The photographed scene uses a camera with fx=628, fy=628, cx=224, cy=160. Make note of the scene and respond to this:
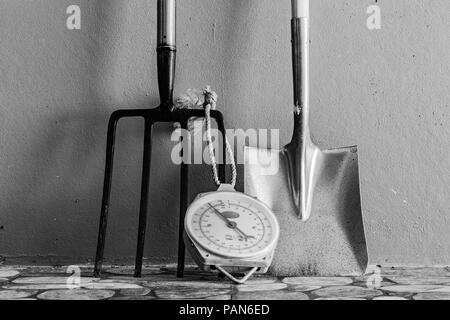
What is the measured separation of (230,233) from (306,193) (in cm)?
27

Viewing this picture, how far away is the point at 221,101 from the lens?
5.25 feet

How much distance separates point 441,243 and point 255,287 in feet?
1.89

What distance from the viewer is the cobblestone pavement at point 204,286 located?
47.8 inches

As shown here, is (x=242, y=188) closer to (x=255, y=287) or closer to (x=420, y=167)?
(x=255, y=287)

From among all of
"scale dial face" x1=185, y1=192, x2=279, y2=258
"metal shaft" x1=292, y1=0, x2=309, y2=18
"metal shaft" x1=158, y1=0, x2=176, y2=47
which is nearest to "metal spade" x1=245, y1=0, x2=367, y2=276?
"metal shaft" x1=292, y1=0, x2=309, y2=18

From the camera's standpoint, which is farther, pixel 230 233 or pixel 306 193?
pixel 306 193

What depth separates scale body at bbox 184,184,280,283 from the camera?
127cm

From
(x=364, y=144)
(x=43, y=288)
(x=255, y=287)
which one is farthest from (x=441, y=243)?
(x=43, y=288)

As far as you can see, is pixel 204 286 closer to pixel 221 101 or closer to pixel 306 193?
pixel 306 193

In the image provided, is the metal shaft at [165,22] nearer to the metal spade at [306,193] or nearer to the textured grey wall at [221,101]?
the textured grey wall at [221,101]

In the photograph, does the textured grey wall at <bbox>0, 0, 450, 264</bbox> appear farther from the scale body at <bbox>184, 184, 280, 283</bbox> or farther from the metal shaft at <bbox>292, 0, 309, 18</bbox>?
the scale body at <bbox>184, 184, 280, 283</bbox>

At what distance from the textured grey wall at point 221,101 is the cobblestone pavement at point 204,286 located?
0.13 meters

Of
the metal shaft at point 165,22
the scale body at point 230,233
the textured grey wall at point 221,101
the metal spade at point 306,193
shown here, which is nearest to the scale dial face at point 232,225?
the scale body at point 230,233

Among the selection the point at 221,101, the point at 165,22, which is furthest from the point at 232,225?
the point at 165,22
